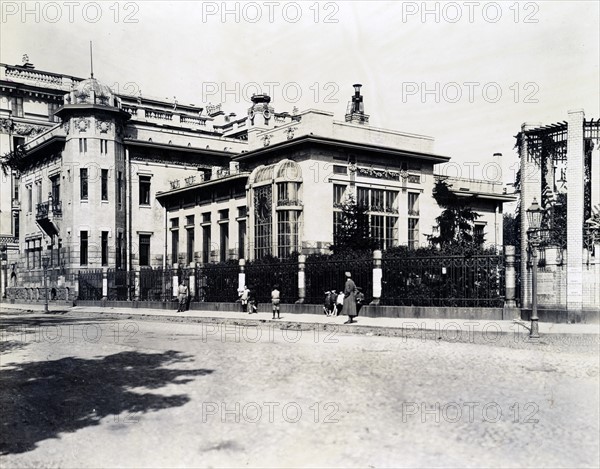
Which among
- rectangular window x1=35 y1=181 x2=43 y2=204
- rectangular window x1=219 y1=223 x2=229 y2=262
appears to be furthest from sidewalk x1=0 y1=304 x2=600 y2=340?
rectangular window x1=35 y1=181 x2=43 y2=204

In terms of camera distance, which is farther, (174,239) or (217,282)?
(174,239)

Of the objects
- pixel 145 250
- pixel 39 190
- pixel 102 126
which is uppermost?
pixel 102 126

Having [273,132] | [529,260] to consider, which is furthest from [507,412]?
[273,132]

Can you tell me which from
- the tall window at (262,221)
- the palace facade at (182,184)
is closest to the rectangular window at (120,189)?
the palace facade at (182,184)

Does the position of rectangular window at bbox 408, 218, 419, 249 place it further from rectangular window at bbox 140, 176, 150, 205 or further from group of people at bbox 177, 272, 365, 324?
rectangular window at bbox 140, 176, 150, 205

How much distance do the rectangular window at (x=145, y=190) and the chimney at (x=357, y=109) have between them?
1572cm

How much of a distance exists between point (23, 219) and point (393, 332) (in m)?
42.0

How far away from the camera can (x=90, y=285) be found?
1554 inches

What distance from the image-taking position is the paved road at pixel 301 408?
5.71 metres

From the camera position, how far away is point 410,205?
37594 mm

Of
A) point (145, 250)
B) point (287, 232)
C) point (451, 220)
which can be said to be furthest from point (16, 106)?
point (451, 220)

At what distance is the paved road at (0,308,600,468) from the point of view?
5.71 meters

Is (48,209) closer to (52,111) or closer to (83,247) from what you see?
(83,247)

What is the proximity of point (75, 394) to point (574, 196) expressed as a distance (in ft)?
48.2
